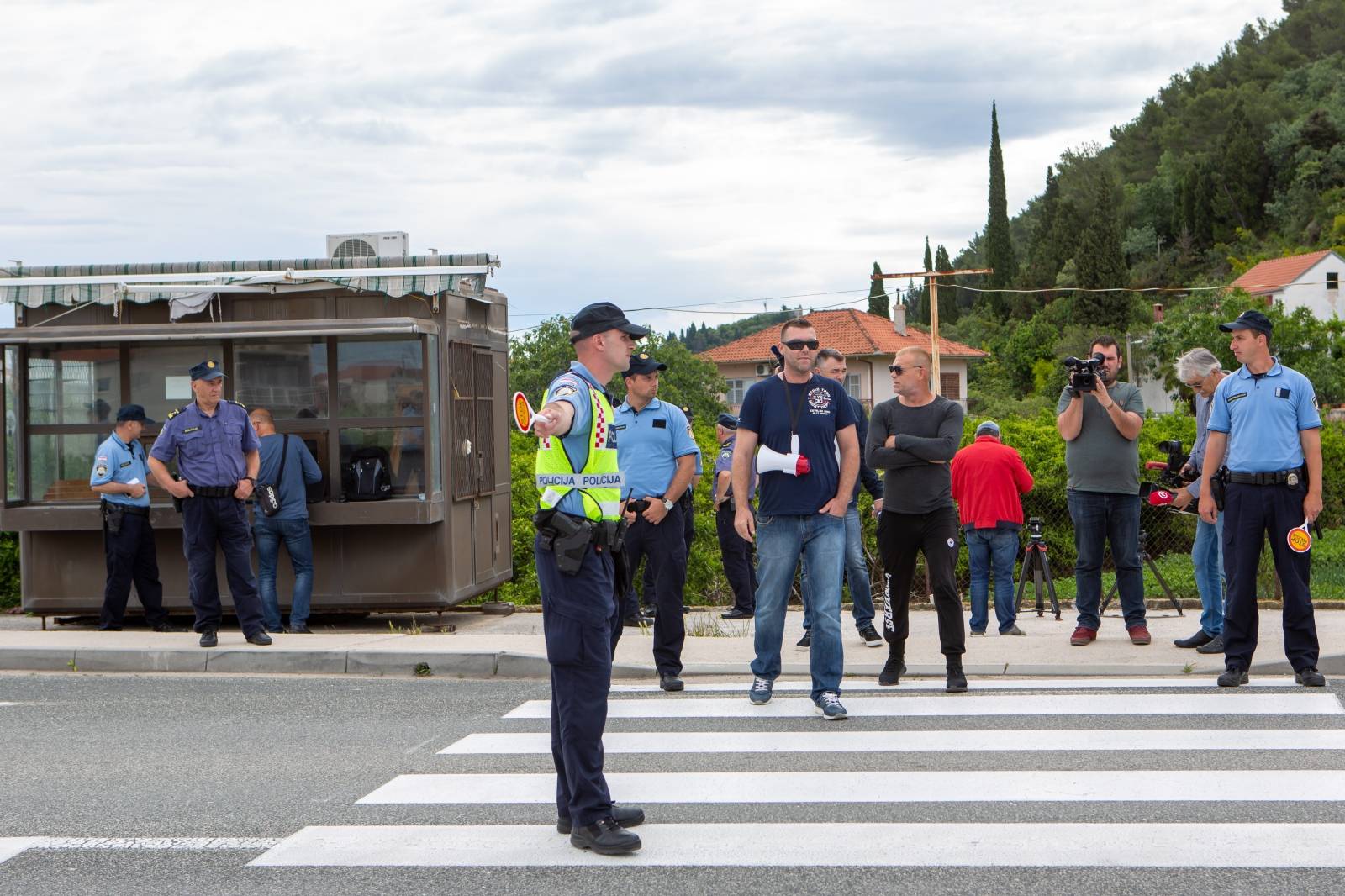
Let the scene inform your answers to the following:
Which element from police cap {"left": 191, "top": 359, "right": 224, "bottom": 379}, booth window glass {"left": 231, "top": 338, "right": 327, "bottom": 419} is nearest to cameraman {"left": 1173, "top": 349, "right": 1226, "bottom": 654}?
police cap {"left": 191, "top": 359, "right": 224, "bottom": 379}

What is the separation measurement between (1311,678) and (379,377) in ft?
24.7

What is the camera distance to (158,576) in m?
12.1

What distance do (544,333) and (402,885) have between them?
70.9 metres

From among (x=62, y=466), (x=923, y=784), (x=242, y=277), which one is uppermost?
(x=242, y=277)

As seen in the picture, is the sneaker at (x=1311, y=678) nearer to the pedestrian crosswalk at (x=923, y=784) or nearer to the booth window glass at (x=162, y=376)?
the pedestrian crosswalk at (x=923, y=784)

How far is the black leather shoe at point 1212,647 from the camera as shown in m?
9.13

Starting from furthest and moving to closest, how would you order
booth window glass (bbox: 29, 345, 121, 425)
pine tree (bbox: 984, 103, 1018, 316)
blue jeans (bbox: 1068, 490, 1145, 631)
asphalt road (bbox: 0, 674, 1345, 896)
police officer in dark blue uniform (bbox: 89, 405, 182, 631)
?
pine tree (bbox: 984, 103, 1018, 316)
booth window glass (bbox: 29, 345, 121, 425)
police officer in dark blue uniform (bbox: 89, 405, 182, 631)
blue jeans (bbox: 1068, 490, 1145, 631)
asphalt road (bbox: 0, 674, 1345, 896)

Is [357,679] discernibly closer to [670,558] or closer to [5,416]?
[670,558]

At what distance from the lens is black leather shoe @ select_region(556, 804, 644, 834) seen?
5.27 metres

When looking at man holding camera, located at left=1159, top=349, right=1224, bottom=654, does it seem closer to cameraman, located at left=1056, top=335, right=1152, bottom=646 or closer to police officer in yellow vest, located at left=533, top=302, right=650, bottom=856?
cameraman, located at left=1056, top=335, right=1152, bottom=646

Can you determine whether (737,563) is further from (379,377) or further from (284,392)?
(284,392)

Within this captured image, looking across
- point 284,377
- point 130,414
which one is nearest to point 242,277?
point 284,377

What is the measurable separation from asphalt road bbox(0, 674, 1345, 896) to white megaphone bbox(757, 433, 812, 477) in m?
1.33

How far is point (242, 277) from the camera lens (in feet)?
39.1
